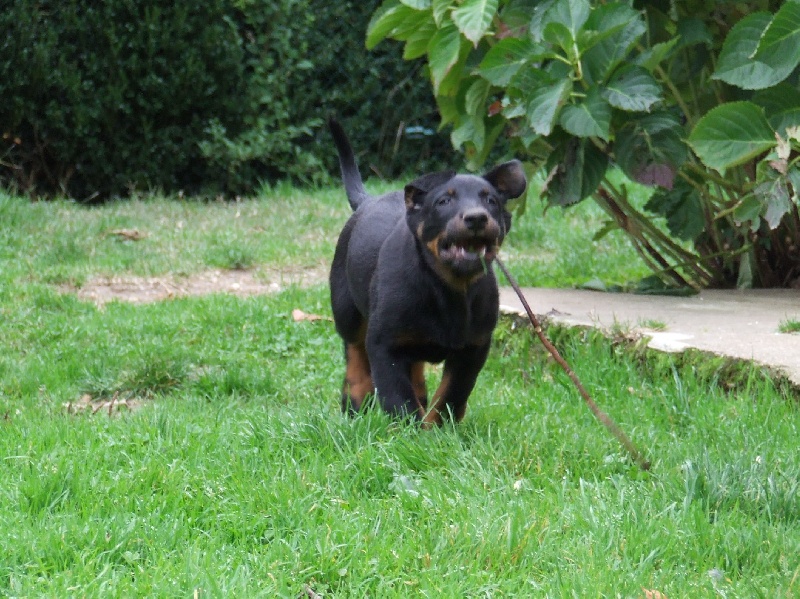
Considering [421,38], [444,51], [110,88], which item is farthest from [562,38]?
[110,88]

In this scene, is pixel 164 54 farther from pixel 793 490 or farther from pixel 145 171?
pixel 793 490

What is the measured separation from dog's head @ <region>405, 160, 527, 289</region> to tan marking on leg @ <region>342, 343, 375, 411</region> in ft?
2.76

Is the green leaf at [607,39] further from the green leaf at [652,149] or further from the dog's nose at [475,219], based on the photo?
the dog's nose at [475,219]

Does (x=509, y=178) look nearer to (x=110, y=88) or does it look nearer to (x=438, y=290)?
(x=438, y=290)

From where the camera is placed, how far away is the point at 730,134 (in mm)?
4961

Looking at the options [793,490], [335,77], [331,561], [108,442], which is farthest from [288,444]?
[335,77]

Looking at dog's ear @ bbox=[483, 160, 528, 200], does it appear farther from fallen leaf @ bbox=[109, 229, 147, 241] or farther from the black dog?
fallen leaf @ bbox=[109, 229, 147, 241]

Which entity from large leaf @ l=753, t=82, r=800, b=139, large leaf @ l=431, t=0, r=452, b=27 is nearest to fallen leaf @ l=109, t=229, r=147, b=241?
large leaf @ l=431, t=0, r=452, b=27

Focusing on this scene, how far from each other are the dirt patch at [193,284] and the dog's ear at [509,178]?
345 centimetres

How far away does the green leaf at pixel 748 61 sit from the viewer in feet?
15.9

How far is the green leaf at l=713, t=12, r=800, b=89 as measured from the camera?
4.84m

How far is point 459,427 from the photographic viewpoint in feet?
13.7

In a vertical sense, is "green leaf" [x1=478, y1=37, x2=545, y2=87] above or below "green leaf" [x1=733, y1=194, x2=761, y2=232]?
above

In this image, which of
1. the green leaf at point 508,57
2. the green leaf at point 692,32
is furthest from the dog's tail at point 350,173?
the green leaf at point 692,32
